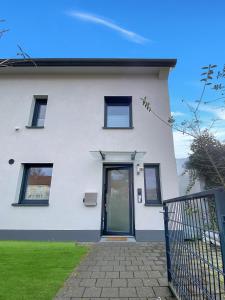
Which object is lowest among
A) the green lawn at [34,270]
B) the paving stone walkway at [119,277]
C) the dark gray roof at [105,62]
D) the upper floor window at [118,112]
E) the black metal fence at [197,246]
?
the paving stone walkway at [119,277]

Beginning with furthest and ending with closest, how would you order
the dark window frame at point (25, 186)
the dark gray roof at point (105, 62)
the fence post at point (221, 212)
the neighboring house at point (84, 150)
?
the dark gray roof at point (105, 62) → the dark window frame at point (25, 186) → the neighboring house at point (84, 150) → the fence post at point (221, 212)

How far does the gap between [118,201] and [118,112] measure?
134 inches

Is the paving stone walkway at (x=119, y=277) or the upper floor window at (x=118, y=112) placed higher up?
the upper floor window at (x=118, y=112)

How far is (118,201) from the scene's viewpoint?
5.93 metres

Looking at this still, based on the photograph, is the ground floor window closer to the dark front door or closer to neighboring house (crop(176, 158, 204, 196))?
the dark front door

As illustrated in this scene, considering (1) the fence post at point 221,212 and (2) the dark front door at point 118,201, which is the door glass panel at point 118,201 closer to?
(2) the dark front door at point 118,201

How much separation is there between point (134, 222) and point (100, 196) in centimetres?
135

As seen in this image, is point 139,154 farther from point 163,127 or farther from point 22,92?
point 22,92

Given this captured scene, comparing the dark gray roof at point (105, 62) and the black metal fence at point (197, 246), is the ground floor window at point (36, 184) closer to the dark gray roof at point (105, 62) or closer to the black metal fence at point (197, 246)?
the dark gray roof at point (105, 62)

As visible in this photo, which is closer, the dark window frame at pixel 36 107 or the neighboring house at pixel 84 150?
the neighboring house at pixel 84 150

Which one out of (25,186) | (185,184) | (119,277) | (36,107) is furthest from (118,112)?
(119,277)

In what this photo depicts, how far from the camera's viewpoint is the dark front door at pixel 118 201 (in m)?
5.71

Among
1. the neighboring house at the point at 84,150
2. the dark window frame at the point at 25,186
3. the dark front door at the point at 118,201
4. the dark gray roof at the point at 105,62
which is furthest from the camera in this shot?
the dark gray roof at the point at 105,62

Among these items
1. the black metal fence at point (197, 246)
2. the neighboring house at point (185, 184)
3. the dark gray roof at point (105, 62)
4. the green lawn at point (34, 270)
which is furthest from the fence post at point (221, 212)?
the dark gray roof at point (105, 62)
